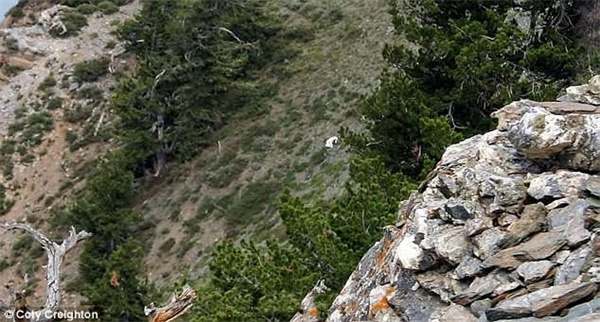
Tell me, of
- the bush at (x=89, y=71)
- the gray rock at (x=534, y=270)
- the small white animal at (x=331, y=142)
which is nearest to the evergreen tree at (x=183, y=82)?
the bush at (x=89, y=71)

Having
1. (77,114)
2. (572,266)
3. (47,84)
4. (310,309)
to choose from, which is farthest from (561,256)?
(47,84)

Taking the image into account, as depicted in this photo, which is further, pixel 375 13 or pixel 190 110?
→ pixel 375 13

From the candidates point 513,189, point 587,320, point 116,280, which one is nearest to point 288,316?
point 513,189

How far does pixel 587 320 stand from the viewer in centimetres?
543

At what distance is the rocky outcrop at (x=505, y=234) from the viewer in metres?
6.48

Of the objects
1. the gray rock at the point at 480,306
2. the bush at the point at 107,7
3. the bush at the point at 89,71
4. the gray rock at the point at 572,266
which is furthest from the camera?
the bush at the point at 107,7

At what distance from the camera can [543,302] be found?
239 inches

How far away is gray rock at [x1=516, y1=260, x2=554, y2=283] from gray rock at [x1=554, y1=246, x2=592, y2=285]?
0.37 ft

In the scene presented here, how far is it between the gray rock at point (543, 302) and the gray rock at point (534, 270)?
0.31m

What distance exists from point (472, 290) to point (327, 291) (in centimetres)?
566

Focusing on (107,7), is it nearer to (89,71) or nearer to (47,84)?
(89,71)

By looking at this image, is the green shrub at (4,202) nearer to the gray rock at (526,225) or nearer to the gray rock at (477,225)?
the gray rock at (477,225)

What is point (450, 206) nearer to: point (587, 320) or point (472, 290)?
point (472, 290)

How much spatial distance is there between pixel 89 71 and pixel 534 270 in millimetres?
41906
